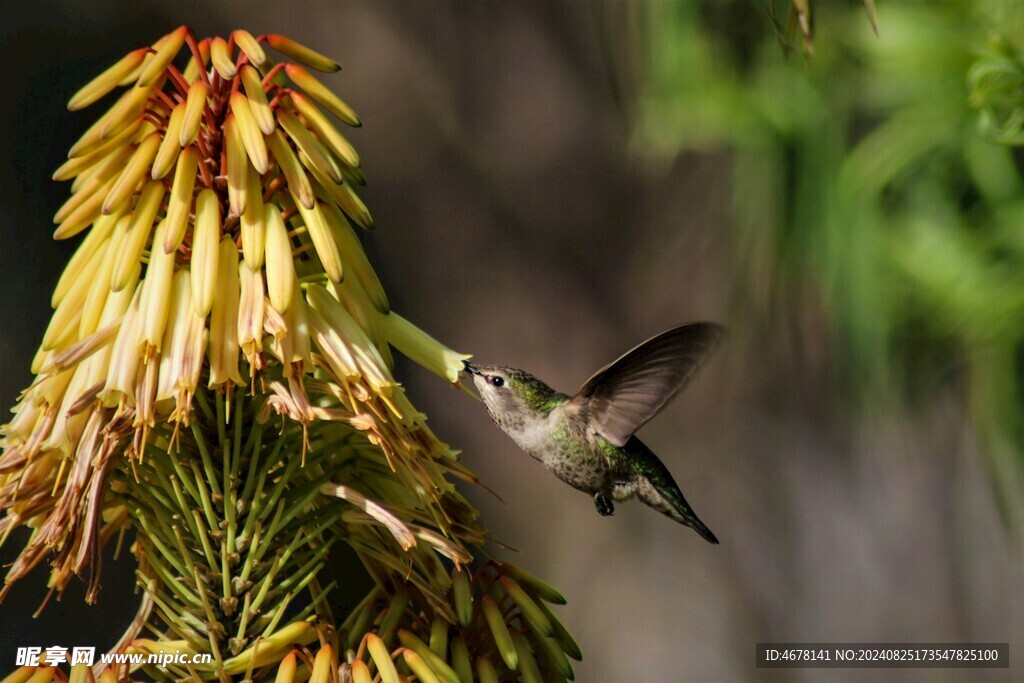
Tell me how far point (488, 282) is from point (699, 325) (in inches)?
39.0

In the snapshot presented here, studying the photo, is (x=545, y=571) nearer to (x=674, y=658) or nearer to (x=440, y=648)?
(x=674, y=658)

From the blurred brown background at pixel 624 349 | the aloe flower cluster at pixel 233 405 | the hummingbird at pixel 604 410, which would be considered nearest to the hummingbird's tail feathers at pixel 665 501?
the hummingbird at pixel 604 410

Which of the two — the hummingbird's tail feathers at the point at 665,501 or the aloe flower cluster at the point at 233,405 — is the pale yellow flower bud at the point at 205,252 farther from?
the hummingbird's tail feathers at the point at 665,501

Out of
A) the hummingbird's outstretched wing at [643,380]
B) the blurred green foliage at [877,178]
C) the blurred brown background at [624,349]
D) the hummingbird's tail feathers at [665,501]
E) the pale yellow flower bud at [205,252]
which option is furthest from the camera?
the blurred brown background at [624,349]

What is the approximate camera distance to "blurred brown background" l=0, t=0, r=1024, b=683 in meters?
1.62

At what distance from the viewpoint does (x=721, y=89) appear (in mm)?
1492

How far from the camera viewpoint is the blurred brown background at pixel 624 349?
1.62 metres

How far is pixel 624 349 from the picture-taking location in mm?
1820

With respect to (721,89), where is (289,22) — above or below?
above

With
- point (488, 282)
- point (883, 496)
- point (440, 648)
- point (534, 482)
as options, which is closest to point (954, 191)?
point (883, 496)

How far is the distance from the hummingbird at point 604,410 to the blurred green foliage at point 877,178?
63 centimetres

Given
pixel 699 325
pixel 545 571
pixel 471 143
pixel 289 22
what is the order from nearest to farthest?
1. pixel 699 325
2. pixel 289 22
3. pixel 471 143
4. pixel 545 571

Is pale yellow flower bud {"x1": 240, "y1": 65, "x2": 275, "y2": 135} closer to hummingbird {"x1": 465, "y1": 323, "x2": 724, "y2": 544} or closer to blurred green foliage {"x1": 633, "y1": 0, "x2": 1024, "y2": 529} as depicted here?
hummingbird {"x1": 465, "y1": 323, "x2": 724, "y2": 544}

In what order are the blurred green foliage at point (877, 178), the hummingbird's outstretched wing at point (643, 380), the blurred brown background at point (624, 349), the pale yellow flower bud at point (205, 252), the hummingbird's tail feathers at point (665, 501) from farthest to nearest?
the blurred brown background at point (624, 349)
the blurred green foliage at point (877, 178)
the hummingbird's tail feathers at point (665, 501)
the hummingbird's outstretched wing at point (643, 380)
the pale yellow flower bud at point (205, 252)
